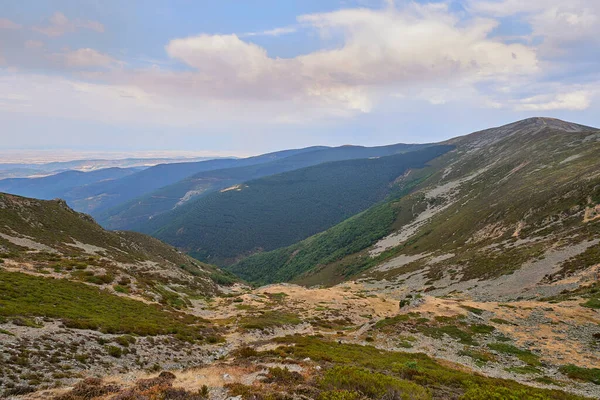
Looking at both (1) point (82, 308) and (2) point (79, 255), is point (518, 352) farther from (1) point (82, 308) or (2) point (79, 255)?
(2) point (79, 255)

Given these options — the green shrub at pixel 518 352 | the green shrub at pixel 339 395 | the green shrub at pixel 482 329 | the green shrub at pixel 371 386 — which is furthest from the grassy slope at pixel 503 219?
the green shrub at pixel 339 395

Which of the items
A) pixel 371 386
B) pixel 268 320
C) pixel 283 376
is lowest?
pixel 268 320

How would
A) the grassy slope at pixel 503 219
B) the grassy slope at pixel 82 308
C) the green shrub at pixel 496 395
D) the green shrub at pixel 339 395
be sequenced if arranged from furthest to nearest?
the grassy slope at pixel 503 219, the grassy slope at pixel 82 308, the green shrub at pixel 496 395, the green shrub at pixel 339 395

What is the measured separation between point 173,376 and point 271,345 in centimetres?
1089

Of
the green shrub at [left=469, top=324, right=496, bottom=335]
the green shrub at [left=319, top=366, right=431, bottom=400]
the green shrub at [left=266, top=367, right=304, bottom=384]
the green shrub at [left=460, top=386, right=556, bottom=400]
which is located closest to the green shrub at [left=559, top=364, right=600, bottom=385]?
the green shrub at [left=469, top=324, right=496, bottom=335]

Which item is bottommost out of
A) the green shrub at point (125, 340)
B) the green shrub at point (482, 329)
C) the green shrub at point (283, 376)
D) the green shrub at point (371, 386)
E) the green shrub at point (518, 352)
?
the green shrub at point (482, 329)

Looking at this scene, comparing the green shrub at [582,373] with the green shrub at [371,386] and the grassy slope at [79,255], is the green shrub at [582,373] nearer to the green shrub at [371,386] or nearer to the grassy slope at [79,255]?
the green shrub at [371,386]

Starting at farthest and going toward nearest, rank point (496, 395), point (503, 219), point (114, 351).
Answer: point (503, 219)
point (114, 351)
point (496, 395)

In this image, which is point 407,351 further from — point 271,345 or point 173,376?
point 173,376

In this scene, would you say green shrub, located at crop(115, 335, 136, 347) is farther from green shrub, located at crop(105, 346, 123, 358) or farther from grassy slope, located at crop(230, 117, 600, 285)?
grassy slope, located at crop(230, 117, 600, 285)

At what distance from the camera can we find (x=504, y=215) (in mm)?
91438

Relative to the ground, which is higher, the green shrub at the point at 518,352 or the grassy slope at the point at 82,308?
the grassy slope at the point at 82,308

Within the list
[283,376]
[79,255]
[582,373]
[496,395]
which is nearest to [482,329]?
[582,373]

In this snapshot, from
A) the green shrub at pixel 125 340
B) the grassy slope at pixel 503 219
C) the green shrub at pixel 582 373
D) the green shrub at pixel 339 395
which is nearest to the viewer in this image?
the green shrub at pixel 339 395
